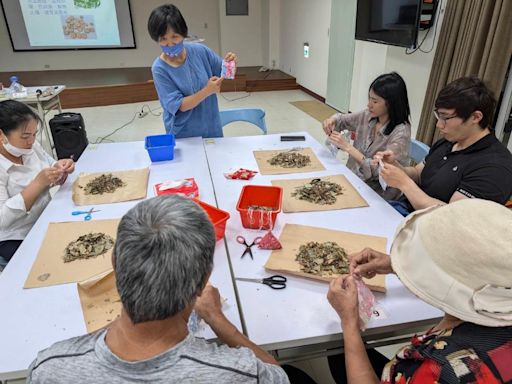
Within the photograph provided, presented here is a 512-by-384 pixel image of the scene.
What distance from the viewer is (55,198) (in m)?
1.71

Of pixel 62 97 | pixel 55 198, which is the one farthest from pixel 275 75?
pixel 55 198

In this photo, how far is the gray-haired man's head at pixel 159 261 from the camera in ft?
2.07

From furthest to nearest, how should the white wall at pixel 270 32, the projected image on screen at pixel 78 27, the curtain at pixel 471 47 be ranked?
the white wall at pixel 270 32 < the projected image on screen at pixel 78 27 < the curtain at pixel 471 47

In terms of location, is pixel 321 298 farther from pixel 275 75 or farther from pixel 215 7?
pixel 215 7

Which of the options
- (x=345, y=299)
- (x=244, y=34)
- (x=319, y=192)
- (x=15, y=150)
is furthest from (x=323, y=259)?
(x=244, y=34)

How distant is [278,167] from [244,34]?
7.36 meters

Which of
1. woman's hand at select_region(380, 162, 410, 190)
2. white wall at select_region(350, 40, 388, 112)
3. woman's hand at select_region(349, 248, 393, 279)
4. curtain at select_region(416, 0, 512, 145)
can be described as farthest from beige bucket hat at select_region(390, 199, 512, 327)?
white wall at select_region(350, 40, 388, 112)

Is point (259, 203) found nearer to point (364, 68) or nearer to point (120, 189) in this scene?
point (120, 189)

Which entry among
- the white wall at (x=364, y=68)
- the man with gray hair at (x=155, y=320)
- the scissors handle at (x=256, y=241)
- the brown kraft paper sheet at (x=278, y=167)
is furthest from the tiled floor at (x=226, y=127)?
the man with gray hair at (x=155, y=320)

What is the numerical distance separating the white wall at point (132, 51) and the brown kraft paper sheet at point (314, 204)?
7609 millimetres

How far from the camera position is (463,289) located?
2.21ft

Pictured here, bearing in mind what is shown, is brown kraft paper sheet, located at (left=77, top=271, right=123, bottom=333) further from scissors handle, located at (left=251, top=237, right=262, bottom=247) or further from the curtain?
the curtain

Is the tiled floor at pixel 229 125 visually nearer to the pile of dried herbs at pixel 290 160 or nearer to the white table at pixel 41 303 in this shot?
the pile of dried herbs at pixel 290 160

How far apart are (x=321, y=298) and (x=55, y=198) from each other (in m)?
1.36
